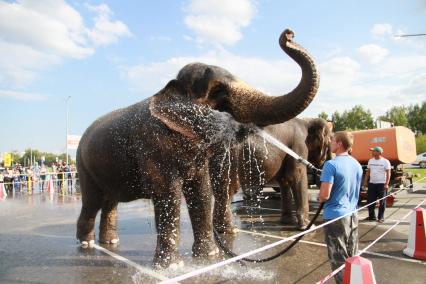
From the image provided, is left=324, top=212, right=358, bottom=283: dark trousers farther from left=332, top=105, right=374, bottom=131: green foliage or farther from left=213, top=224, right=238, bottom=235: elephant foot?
left=332, top=105, right=374, bottom=131: green foliage

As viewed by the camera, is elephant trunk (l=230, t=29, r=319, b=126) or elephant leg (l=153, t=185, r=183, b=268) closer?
elephant trunk (l=230, t=29, r=319, b=126)

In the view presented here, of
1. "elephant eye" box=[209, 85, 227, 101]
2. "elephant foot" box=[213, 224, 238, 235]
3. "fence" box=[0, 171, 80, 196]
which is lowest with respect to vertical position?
"elephant foot" box=[213, 224, 238, 235]

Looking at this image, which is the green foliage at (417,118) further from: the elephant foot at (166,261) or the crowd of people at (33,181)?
the elephant foot at (166,261)

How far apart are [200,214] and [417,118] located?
243 feet

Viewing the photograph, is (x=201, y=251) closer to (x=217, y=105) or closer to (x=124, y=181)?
(x=124, y=181)

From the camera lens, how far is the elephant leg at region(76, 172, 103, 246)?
6309 millimetres

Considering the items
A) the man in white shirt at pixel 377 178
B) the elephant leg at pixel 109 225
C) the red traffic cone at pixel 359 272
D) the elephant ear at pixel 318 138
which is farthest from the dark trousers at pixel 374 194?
the red traffic cone at pixel 359 272

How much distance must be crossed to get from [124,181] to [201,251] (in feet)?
4.75

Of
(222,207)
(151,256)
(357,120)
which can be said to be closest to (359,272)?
(151,256)

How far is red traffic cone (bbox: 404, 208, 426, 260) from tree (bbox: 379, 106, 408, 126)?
6688cm

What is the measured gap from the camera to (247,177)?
7.68m

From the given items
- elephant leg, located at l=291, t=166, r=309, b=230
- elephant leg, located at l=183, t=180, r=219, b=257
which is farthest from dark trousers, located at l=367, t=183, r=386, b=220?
elephant leg, located at l=183, t=180, r=219, b=257

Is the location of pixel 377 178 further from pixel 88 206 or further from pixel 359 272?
pixel 359 272

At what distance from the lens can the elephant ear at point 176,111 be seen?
15.0 feet
